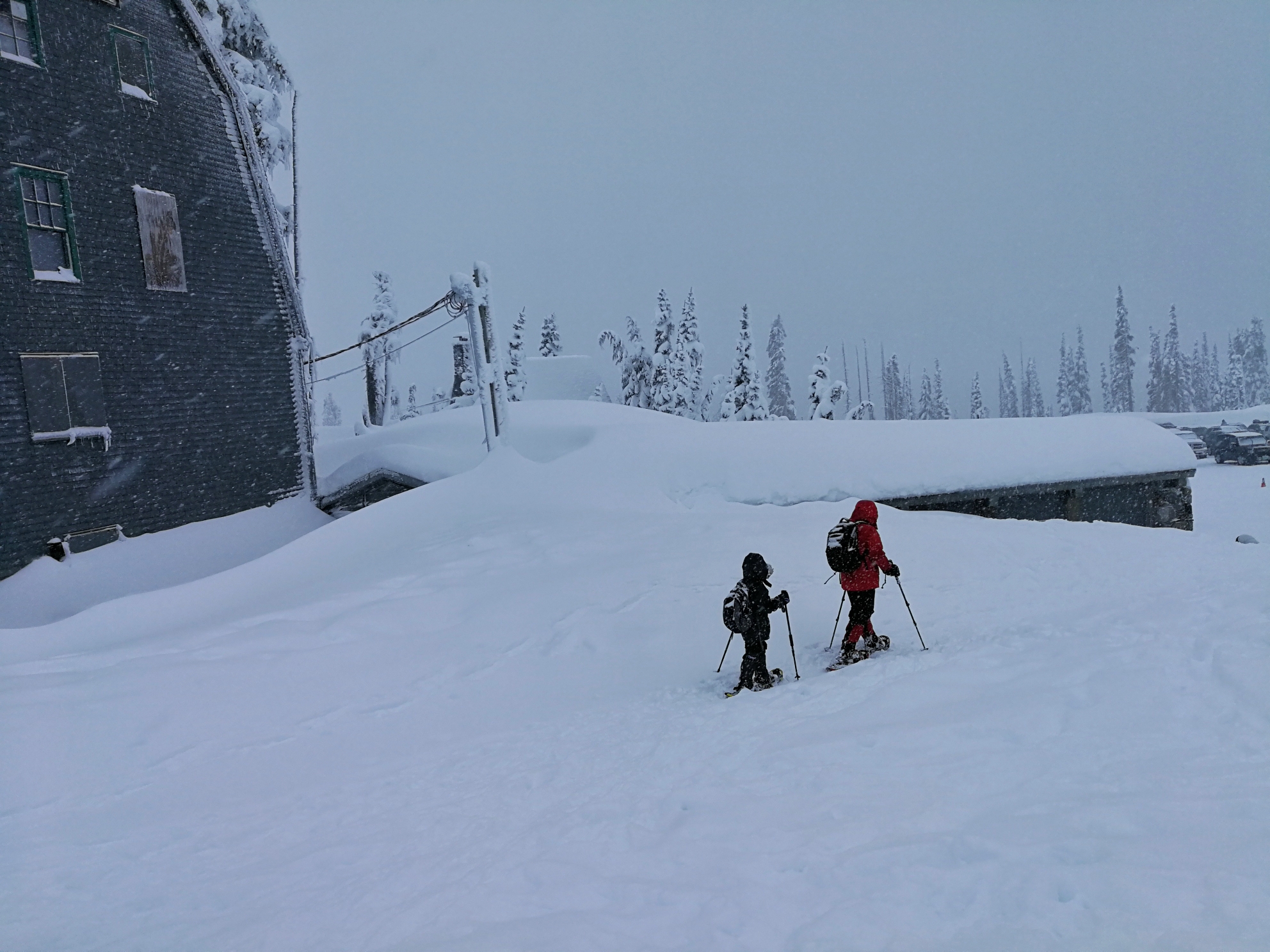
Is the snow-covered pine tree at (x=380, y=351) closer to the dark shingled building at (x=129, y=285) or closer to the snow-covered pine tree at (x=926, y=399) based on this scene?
the dark shingled building at (x=129, y=285)

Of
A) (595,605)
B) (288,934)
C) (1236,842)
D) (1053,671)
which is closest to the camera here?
(1236,842)

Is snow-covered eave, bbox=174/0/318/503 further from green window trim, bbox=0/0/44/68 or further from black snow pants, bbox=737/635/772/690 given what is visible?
black snow pants, bbox=737/635/772/690

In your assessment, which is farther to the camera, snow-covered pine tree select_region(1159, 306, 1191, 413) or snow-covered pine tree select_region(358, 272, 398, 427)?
snow-covered pine tree select_region(1159, 306, 1191, 413)

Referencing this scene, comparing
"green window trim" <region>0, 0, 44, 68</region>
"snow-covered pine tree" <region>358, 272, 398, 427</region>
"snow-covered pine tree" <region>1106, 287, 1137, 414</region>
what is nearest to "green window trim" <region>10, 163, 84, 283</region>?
"green window trim" <region>0, 0, 44, 68</region>

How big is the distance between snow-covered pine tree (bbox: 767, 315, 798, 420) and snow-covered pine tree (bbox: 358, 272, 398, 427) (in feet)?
139

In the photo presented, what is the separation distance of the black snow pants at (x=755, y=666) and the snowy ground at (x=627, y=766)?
0.96ft

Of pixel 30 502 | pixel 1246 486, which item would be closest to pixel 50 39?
pixel 30 502

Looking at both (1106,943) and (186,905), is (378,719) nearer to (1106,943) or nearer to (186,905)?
(186,905)

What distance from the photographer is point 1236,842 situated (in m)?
3.42

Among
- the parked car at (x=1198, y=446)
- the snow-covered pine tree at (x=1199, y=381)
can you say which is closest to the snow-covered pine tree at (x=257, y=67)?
the parked car at (x=1198, y=446)

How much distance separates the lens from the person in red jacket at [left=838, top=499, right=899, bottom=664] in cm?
764

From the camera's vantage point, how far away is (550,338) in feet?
183

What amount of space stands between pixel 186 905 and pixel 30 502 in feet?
42.3

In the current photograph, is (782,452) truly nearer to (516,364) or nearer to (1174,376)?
(516,364)
